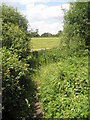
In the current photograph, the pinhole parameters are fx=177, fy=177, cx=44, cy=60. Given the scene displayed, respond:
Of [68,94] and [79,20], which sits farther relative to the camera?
[79,20]

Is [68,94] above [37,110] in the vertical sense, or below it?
above

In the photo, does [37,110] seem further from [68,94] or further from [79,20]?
[79,20]

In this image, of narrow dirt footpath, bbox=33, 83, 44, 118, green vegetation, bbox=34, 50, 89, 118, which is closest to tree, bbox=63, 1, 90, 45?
green vegetation, bbox=34, 50, 89, 118

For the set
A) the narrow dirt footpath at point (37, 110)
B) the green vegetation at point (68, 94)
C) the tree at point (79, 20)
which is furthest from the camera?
the tree at point (79, 20)

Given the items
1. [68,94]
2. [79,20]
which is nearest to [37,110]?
[68,94]

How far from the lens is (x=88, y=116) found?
4.15 metres

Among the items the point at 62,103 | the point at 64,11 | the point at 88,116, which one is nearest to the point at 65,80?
the point at 62,103

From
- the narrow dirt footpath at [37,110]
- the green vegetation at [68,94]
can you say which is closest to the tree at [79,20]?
the green vegetation at [68,94]

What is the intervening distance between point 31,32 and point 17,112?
11478mm

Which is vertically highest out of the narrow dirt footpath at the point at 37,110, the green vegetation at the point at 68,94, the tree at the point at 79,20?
the tree at the point at 79,20

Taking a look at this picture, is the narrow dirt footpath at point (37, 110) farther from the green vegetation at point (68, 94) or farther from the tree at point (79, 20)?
the tree at point (79, 20)

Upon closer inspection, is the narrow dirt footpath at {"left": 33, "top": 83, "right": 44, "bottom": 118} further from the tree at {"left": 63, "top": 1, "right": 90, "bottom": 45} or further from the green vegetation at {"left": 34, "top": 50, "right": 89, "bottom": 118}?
the tree at {"left": 63, "top": 1, "right": 90, "bottom": 45}

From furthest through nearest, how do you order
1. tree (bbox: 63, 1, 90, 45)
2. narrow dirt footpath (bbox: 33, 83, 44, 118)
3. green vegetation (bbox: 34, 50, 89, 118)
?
tree (bbox: 63, 1, 90, 45) < narrow dirt footpath (bbox: 33, 83, 44, 118) < green vegetation (bbox: 34, 50, 89, 118)

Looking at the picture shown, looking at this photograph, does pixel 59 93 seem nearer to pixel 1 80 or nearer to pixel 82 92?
pixel 82 92
